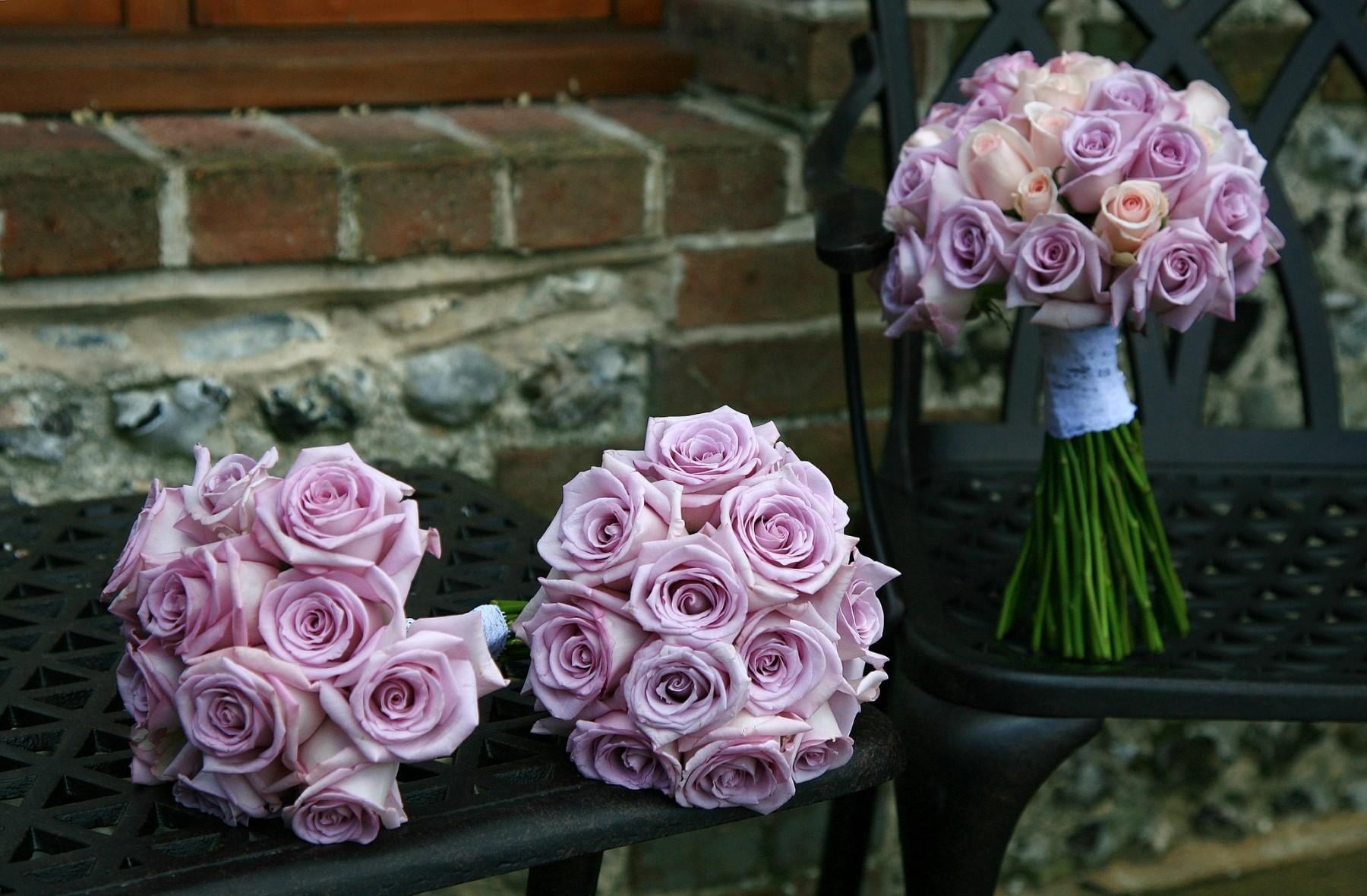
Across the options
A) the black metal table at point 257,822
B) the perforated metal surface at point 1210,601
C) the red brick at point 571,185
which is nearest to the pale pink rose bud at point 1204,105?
the perforated metal surface at point 1210,601

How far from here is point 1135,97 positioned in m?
1.15

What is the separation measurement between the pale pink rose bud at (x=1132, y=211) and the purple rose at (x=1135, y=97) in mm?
77

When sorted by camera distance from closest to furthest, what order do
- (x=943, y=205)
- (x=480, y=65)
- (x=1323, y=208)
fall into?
(x=943, y=205) < (x=480, y=65) < (x=1323, y=208)

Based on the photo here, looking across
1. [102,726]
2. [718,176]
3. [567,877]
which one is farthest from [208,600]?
[718,176]

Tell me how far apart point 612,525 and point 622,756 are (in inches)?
5.2

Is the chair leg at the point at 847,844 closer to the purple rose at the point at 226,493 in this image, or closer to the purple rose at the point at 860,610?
the purple rose at the point at 860,610

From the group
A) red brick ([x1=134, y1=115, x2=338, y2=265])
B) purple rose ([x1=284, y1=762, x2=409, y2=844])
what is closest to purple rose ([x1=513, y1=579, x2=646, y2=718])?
purple rose ([x1=284, y1=762, x2=409, y2=844])

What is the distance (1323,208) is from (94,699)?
1.69 m

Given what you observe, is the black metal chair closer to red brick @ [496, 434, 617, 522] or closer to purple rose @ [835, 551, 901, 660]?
purple rose @ [835, 551, 901, 660]

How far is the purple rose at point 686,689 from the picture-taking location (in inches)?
32.8

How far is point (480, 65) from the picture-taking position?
5.95ft

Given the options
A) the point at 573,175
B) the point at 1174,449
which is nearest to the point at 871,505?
the point at 1174,449

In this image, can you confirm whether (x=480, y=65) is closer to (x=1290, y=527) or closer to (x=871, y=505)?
(x=871, y=505)

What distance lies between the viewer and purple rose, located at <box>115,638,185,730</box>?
829mm
